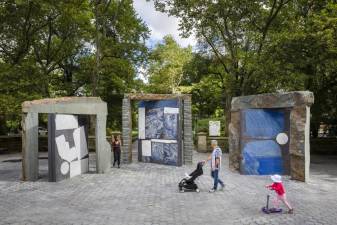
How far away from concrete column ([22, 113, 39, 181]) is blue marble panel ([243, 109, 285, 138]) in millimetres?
8459

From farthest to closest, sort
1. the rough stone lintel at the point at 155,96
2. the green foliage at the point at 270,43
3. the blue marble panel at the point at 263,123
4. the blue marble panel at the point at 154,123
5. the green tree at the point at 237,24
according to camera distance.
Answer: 1. the green tree at the point at 237,24
2. the green foliage at the point at 270,43
3. the blue marble panel at the point at 154,123
4. the rough stone lintel at the point at 155,96
5. the blue marble panel at the point at 263,123

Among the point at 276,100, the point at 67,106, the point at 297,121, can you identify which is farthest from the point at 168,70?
the point at 297,121

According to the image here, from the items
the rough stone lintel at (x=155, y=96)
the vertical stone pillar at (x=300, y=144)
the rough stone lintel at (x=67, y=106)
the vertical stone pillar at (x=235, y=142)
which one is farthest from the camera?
the rough stone lintel at (x=155, y=96)

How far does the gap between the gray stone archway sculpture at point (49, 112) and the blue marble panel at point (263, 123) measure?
20.3ft

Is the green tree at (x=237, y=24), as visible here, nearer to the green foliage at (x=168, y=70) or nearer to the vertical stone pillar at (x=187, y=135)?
the vertical stone pillar at (x=187, y=135)

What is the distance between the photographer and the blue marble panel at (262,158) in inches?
714

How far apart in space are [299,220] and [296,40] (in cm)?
1554

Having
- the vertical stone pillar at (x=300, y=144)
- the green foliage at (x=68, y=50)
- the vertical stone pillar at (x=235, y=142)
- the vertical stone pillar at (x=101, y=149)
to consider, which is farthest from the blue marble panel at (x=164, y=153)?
the green foliage at (x=68, y=50)

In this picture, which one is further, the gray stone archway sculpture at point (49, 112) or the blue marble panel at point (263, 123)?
the blue marble panel at point (263, 123)

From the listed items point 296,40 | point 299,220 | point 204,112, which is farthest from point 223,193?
point 204,112

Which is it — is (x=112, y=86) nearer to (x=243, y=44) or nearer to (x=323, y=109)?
(x=243, y=44)

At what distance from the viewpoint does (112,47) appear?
35.7 metres

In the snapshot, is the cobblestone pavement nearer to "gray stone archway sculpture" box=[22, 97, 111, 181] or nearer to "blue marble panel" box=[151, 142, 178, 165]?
"gray stone archway sculpture" box=[22, 97, 111, 181]

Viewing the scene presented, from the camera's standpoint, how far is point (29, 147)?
56.5 ft
